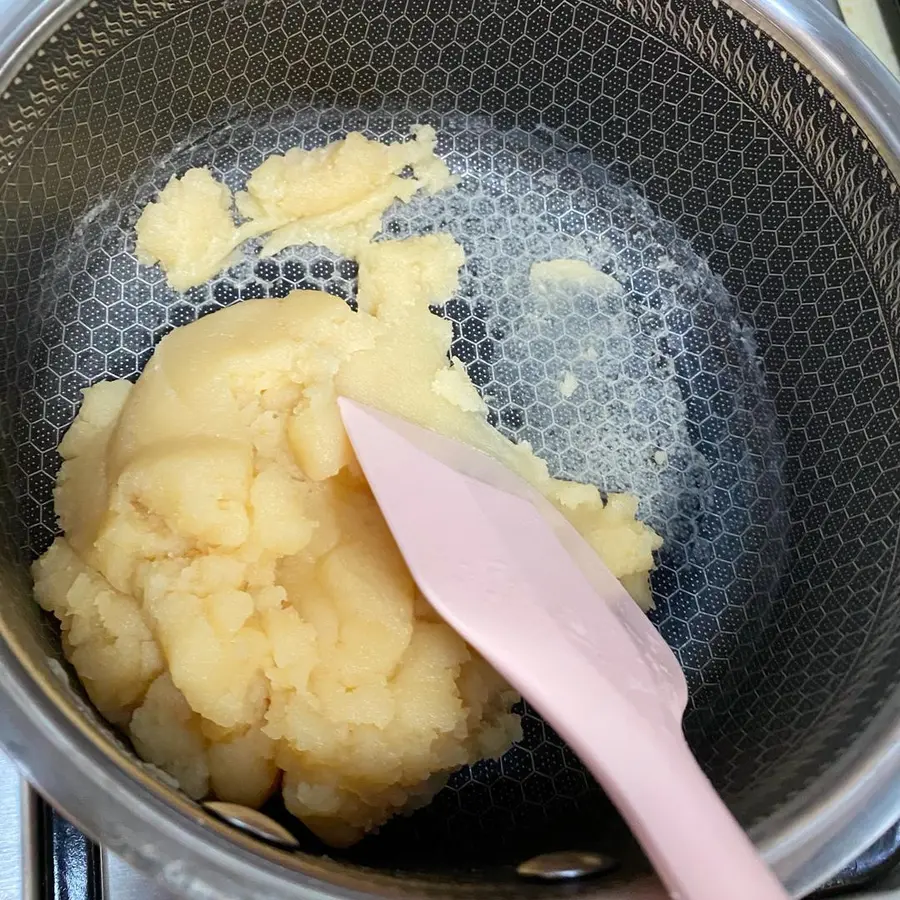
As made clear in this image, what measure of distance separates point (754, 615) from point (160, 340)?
78 cm

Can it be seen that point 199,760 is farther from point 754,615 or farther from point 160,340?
point 754,615

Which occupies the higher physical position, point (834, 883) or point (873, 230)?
point (873, 230)

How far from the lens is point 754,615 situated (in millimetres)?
945

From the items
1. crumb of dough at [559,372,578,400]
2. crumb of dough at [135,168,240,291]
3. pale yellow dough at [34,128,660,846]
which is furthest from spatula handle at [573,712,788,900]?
crumb of dough at [135,168,240,291]

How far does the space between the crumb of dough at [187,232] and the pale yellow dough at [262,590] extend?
145mm

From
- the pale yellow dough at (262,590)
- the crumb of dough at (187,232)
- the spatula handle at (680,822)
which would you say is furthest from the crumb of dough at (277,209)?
the spatula handle at (680,822)

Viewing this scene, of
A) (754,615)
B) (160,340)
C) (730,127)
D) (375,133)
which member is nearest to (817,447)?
(754,615)

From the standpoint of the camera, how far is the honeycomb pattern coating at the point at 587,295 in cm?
87

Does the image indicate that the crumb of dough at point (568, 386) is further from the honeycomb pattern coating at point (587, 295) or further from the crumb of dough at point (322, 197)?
the crumb of dough at point (322, 197)

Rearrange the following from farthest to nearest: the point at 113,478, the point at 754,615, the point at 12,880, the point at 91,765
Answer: the point at 754,615 → the point at 113,478 → the point at 12,880 → the point at 91,765

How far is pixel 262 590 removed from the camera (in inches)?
30.3

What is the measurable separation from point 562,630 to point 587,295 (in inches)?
21.2

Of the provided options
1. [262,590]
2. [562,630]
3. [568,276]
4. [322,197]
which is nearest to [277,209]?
[322,197]

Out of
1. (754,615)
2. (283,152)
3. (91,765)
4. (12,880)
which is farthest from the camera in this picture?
(283,152)
